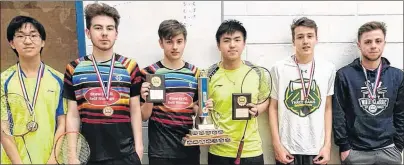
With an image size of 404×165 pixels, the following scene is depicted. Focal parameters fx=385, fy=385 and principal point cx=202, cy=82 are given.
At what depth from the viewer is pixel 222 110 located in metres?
3.15

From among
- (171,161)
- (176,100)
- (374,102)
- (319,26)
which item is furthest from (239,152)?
(319,26)

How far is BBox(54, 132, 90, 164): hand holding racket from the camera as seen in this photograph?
2547 mm

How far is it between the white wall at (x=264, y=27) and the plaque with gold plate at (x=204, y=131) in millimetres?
613

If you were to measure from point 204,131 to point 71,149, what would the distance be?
3.21 ft

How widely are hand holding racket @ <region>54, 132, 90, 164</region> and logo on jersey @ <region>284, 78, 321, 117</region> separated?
1709 millimetres

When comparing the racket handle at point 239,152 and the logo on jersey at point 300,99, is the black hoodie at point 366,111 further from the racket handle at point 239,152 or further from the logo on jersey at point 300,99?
the racket handle at point 239,152

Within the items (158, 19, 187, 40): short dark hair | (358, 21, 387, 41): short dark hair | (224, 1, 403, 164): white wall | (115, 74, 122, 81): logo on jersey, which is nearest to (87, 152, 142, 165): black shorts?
(115, 74, 122, 81): logo on jersey

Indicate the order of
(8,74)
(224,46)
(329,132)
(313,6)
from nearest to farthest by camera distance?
1. (8,74)
2. (224,46)
3. (329,132)
4. (313,6)

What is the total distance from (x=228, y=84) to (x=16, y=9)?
2011mm

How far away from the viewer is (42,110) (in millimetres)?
2840

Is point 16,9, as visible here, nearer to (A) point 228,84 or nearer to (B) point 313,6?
(A) point 228,84

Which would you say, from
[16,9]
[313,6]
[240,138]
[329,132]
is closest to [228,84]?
[240,138]

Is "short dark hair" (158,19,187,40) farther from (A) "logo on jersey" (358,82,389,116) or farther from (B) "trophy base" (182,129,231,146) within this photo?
(A) "logo on jersey" (358,82,389,116)

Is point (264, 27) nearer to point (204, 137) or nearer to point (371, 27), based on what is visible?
point (371, 27)
